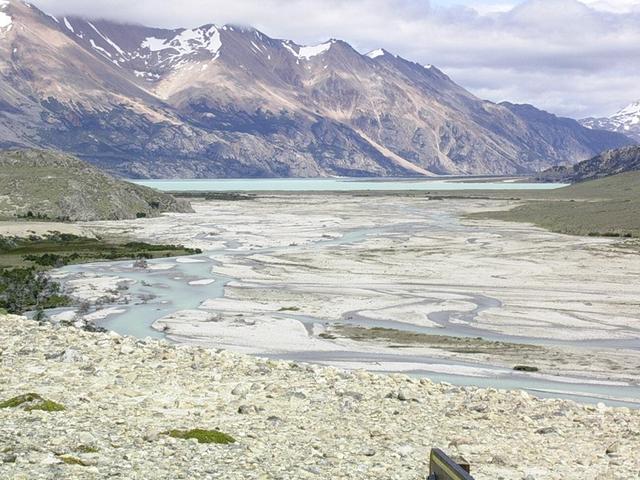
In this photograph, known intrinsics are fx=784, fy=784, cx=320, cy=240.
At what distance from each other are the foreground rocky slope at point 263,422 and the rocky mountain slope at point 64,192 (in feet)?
349

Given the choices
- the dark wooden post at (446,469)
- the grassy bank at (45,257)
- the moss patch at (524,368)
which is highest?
the dark wooden post at (446,469)

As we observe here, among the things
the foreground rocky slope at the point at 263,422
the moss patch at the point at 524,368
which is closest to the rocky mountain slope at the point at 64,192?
the moss patch at the point at 524,368

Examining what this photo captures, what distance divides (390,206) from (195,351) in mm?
164302

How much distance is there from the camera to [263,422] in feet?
56.4

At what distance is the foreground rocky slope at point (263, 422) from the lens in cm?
1378

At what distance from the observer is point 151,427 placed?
15852 millimetres

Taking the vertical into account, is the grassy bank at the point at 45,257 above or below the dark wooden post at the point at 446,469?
below

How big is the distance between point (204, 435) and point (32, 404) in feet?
12.8

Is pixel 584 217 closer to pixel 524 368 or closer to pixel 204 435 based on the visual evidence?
pixel 524 368

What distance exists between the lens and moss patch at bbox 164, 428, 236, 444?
604 inches

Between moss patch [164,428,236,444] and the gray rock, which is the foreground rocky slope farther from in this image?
moss patch [164,428,236,444]

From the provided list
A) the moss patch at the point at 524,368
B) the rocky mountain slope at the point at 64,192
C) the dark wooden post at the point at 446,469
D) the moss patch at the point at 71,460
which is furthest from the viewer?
the rocky mountain slope at the point at 64,192

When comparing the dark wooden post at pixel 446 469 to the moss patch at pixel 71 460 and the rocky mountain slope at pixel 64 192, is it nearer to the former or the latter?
Result: the moss patch at pixel 71 460

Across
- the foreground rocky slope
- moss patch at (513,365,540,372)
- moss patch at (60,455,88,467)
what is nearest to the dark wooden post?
the foreground rocky slope
